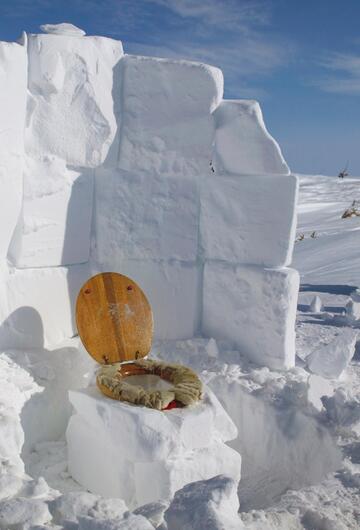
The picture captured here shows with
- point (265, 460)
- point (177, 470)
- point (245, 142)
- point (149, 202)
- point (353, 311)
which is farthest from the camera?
point (353, 311)

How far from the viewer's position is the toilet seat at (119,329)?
11.4 feet

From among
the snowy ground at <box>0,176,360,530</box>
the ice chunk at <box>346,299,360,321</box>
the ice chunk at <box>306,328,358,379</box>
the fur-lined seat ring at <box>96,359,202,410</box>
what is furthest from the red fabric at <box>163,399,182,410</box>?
the ice chunk at <box>346,299,360,321</box>

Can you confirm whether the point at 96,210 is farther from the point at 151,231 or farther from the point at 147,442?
the point at 147,442

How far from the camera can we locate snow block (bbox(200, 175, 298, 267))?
395cm

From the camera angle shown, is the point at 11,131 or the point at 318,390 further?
the point at 318,390

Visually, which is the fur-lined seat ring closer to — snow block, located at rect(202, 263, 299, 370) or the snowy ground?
the snowy ground

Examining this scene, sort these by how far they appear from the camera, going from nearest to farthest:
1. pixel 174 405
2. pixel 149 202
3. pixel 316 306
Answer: pixel 174 405
pixel 149 202
pixel 316 306

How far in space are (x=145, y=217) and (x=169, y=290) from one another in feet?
1.61

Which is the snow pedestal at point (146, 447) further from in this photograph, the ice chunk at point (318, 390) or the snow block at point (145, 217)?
the snow block at point (145, 217)

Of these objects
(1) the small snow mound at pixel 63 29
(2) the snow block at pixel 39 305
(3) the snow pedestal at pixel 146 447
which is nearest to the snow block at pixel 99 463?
(3) the snow pedestal at pixel 146 447

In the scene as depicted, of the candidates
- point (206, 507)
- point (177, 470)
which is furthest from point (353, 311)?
point (206, 507)

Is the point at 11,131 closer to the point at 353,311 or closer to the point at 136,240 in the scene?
the point at 136,240

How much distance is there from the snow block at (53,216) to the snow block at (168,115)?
36 centimetres

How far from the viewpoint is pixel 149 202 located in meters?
4.16
